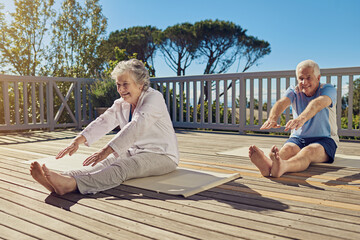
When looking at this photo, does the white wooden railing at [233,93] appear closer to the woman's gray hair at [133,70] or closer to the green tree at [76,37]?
the woman's gray hair at [133,70]

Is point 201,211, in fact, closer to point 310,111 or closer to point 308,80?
point 310,111

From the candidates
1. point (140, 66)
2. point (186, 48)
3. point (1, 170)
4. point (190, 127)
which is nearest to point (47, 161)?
point (1, 170)

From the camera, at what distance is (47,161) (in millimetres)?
2617

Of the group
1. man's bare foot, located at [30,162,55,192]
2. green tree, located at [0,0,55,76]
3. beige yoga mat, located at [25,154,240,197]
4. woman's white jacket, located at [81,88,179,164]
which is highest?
green tree, located at [0,0,55,76]

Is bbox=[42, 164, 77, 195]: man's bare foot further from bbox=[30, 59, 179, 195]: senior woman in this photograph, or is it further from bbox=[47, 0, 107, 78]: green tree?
bbox=[47, 0, 107, 78]: green tree

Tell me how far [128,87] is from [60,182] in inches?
25.3

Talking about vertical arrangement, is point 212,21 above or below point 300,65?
above

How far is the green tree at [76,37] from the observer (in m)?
13.0

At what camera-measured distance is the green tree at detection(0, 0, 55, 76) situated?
37.3 ft

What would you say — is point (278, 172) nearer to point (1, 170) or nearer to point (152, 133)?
point (152, 133)

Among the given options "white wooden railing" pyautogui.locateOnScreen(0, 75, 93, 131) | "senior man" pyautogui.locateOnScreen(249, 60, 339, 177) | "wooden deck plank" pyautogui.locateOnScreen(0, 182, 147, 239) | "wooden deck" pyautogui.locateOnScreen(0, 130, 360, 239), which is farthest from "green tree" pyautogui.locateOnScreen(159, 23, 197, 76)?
"wooden deck plank" pyautogui.locateOnScreen(0, 182, 147, 239)

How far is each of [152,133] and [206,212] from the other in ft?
2.53

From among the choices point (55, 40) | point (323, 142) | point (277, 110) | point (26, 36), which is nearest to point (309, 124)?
point (323, 142)

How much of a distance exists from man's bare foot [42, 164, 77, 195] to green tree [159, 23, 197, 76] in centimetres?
1963
